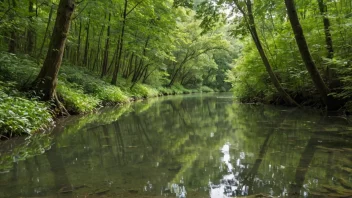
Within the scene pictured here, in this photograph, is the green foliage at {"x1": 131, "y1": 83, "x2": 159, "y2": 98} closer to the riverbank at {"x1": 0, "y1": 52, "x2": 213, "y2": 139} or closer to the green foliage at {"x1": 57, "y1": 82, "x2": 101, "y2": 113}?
the riverbank at {"x1": 0, "y1": 52, "x2": 213, "y2": 139}

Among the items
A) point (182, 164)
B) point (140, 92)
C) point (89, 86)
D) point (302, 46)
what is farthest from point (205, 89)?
point (182, 164)

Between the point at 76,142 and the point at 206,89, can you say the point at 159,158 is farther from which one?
the point at 206,89

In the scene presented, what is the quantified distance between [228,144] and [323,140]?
1617 mm

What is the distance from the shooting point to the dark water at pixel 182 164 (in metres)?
2.54

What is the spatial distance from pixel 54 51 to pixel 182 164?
5519 millimetres

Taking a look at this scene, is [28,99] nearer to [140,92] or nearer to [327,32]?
[327,32]

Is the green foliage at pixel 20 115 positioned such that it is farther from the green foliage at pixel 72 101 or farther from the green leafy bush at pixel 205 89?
the green leafy bush at pixel 205 89

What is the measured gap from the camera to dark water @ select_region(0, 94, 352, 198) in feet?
8.32

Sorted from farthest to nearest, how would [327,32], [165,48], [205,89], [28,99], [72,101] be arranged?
[205,89] → [165,48] → [72,101] → [327,32] → [28,99]

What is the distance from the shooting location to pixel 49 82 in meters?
7.16

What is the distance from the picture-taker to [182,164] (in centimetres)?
335

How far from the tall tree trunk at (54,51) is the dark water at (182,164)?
2.25 metres

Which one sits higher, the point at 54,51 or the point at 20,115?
the point at 54,51

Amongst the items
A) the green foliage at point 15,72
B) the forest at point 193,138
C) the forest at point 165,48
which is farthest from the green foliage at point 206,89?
the green foliage at point 15,72
